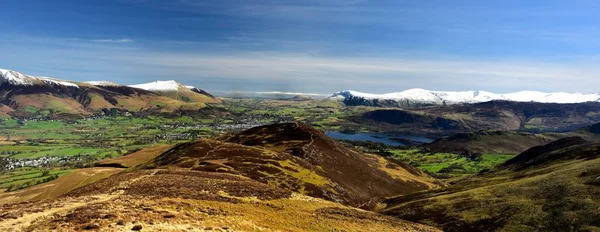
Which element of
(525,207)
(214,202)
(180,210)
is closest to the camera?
(180,210)

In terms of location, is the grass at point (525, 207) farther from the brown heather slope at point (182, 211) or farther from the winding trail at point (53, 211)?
the winding trail at point (53, 211)

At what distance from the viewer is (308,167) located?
134 metres

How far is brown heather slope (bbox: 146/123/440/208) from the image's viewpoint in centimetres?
11190

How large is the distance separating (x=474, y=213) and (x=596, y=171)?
118 feet

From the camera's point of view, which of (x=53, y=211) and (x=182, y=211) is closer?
(x=53, y=211)

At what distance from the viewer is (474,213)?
8269 cm

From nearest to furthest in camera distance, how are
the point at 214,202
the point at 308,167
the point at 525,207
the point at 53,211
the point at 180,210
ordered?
the point at 53,211
the point at 180,210
the point at 214,202
the point at 525,207
the point at 308,167

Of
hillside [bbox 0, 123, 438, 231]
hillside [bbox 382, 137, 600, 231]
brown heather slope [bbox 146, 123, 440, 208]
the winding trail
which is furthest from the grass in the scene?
the winding trail

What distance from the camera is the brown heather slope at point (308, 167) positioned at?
111900 millimetres

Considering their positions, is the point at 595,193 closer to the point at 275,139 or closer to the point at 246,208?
the point at 246,208

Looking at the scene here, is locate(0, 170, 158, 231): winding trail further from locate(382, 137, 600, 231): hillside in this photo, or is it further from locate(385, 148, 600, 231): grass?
locate(385, 148, 600, 231): grass

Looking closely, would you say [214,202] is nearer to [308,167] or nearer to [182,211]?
[182,211]

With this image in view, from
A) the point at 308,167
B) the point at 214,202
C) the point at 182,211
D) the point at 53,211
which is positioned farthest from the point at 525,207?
the point at 53,211

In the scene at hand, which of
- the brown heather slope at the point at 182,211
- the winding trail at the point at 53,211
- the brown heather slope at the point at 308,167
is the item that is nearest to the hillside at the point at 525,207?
the brown heather slope at the point at 182,211
